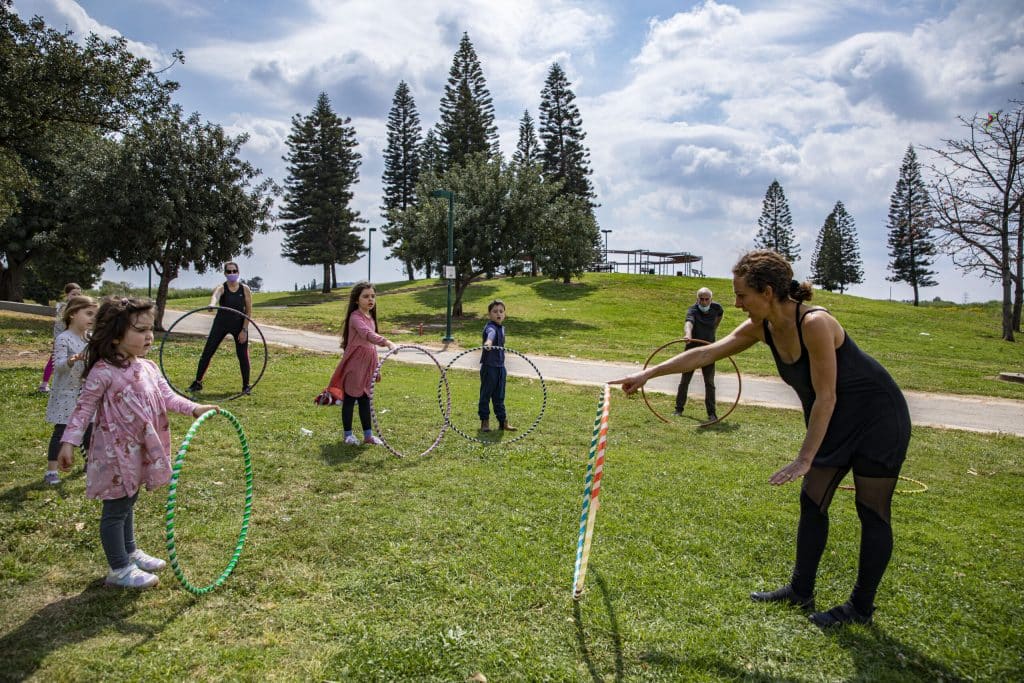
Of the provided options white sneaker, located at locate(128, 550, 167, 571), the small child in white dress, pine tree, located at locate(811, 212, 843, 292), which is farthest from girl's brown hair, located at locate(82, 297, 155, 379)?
pine tree, located at locate(811, 212, 843, 292)

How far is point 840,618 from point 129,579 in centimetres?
522

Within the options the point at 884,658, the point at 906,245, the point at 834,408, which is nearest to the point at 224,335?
the point at 834,408

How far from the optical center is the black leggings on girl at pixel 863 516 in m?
4.26

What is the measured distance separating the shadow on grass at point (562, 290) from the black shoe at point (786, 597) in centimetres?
3948

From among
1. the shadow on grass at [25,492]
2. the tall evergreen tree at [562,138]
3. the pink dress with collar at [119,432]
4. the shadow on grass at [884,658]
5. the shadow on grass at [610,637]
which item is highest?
the tall evergreen tree at [562,138]

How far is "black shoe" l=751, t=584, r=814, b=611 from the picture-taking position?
4668 millimetres

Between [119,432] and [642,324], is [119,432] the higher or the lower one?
the lower one

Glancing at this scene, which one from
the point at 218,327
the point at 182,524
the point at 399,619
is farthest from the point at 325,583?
the point at 218,327

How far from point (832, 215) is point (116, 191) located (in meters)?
80.4

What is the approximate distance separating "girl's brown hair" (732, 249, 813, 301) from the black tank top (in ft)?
32.4

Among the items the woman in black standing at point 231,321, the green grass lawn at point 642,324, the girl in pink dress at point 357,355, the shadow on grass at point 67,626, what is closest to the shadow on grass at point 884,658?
the shadow on grass at point 67,626

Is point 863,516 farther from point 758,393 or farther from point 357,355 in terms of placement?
point 758,393

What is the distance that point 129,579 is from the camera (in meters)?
4.75

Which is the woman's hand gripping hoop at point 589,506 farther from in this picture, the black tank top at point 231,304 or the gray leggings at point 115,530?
the black tank top at point 231,304
